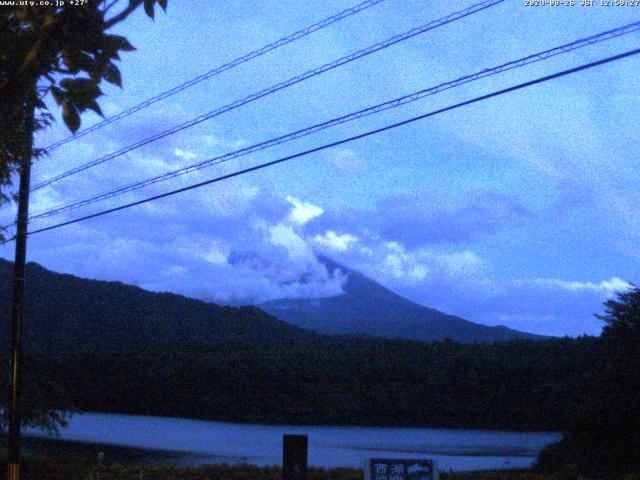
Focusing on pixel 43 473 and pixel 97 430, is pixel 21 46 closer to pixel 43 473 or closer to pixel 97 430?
pixel 43 473

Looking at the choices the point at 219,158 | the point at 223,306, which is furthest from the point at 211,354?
the point at 219,158

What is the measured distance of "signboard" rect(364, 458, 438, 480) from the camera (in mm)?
10703

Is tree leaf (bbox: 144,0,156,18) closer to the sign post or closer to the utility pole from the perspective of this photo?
the sign post

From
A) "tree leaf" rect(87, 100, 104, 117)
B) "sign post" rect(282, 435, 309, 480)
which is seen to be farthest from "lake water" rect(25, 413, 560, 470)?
"tree leaf" rect(87, 100, 104, 117)

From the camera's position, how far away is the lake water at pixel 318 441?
26.8 meters

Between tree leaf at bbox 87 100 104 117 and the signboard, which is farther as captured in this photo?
the signboard

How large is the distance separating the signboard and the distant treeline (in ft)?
108

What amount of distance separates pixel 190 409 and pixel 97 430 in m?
13.1

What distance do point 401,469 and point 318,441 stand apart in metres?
25.1

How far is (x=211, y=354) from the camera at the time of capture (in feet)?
191

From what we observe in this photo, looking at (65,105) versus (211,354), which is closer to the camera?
(65,105)

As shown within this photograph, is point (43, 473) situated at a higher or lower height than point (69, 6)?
lower

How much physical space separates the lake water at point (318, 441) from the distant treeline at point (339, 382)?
2594 millimetres

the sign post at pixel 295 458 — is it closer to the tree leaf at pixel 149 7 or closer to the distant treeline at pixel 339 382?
the tree leaf at pixel 149 7
